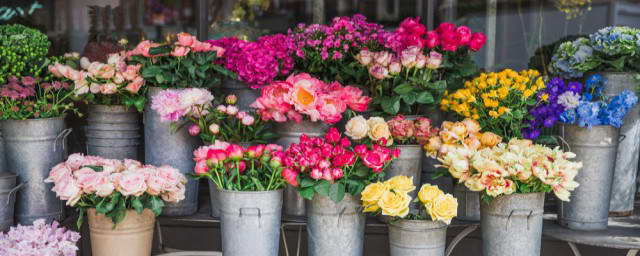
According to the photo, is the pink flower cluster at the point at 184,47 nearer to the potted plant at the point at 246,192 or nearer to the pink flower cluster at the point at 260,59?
the pink flower cluster at the point at 260,59

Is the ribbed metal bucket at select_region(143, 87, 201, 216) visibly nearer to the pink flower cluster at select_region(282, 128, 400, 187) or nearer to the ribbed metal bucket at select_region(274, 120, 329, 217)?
the ribbed metal bucket at select_region(274, 120, 329, 217)

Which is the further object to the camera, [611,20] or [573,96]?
[611,20]

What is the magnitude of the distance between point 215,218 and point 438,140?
2.38 feet

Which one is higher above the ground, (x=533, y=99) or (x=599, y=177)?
(x=533, y=99)

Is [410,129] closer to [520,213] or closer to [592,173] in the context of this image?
[520,213]

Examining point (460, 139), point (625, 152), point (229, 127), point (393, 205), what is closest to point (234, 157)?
point (229, 127)

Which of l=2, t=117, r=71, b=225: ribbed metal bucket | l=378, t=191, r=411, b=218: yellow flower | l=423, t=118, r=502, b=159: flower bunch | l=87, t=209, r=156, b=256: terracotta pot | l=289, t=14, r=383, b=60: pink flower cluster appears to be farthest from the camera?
l=289, t=14, r=383, b=60: pink flower cluster

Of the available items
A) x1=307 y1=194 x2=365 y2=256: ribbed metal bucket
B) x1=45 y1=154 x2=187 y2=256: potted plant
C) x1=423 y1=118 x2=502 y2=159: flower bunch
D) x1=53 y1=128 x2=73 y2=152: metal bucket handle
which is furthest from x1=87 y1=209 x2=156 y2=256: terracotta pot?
x1=423 y1=118 x2=502 y2=159: flower bunch

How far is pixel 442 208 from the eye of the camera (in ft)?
5.21

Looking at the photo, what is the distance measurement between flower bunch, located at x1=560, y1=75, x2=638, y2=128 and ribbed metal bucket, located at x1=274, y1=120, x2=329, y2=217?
70cm

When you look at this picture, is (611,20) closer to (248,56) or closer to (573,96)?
(573,96)

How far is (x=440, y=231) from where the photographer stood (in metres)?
1.64

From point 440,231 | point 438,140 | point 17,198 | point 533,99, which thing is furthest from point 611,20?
point 17,198

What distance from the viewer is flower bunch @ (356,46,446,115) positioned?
188 centimetres
